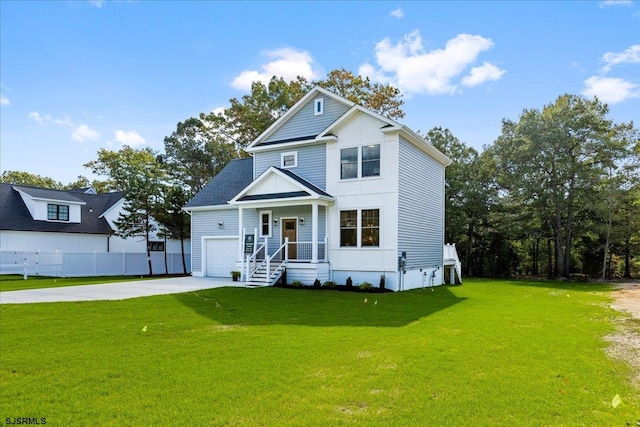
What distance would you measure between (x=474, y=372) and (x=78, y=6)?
48.5 feet

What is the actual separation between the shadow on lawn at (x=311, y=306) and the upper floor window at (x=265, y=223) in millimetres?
4442

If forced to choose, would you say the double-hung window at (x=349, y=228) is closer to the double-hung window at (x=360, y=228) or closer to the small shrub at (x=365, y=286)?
the double-hung window at (x=360, y=228)

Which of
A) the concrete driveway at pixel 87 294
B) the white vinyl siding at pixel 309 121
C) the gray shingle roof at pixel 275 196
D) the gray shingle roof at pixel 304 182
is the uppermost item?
the white vinyl siding at pixel 309 121

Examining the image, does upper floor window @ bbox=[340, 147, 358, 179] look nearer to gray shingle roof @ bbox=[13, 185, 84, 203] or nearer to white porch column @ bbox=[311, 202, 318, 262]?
white porch column @ bbox=[311, 202, 318, 262]

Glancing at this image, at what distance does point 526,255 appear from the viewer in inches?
1325

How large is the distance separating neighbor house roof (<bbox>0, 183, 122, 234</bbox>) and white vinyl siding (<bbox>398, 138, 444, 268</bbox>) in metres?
19.8

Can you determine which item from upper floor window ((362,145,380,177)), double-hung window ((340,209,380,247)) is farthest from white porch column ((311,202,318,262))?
upper floor window ((362,145,380,177))

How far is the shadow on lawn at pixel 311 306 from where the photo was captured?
917 cm

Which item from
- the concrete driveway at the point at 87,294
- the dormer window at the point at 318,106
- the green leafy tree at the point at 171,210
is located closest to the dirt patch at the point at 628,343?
the concrete driveway at the point at 87,294

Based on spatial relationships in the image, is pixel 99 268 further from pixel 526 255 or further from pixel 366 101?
pixel 526 255

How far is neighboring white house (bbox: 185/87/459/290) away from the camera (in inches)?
627

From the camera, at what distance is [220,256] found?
67.8 ft

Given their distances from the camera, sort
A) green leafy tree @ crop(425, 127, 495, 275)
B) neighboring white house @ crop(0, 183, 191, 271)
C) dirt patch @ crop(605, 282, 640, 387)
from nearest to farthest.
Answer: dirt patch @ crop(605, 282, 640, 387), neighboring white house @ crop(0, 183, 191, 271), green leafy tree @ crop(425, 127, 495, 275)

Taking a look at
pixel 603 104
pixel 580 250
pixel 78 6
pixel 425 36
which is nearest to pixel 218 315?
pixel 78 6
